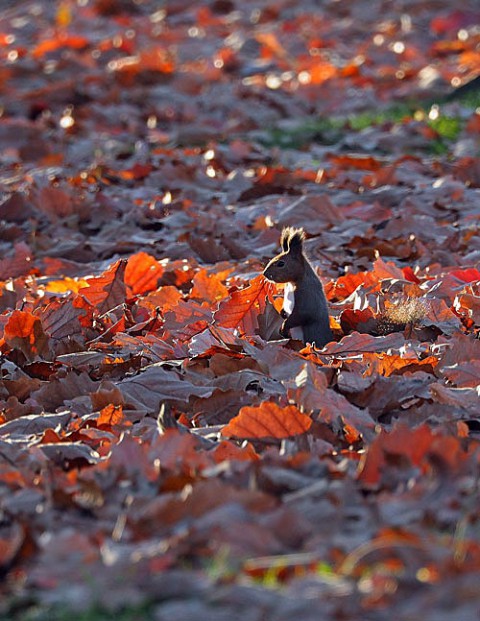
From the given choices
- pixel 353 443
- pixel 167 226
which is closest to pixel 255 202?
pixel 167 226

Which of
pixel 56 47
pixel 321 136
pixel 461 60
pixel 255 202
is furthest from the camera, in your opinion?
pixel 56 47

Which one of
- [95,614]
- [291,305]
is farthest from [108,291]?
[95,614]

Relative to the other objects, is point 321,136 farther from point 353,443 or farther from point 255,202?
point 353,443

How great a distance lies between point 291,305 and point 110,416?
125cm

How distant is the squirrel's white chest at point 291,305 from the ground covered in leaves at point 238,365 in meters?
0.11

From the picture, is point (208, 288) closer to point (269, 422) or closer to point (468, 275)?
point (468, 275)

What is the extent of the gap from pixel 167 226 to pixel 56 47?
24.5 feet

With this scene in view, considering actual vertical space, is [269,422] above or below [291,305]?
above

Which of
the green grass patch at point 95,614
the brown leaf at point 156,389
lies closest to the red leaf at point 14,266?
the brown leaf at point 156,389

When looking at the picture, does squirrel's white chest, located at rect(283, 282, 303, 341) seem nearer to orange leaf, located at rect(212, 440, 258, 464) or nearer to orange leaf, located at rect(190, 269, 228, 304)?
orange leaf, located at rect(190, 269, 228, 304)

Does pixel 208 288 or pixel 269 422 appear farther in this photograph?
pixel 208 288

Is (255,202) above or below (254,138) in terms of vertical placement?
above

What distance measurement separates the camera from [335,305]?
16.9 feet

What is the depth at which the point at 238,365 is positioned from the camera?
4.11m
